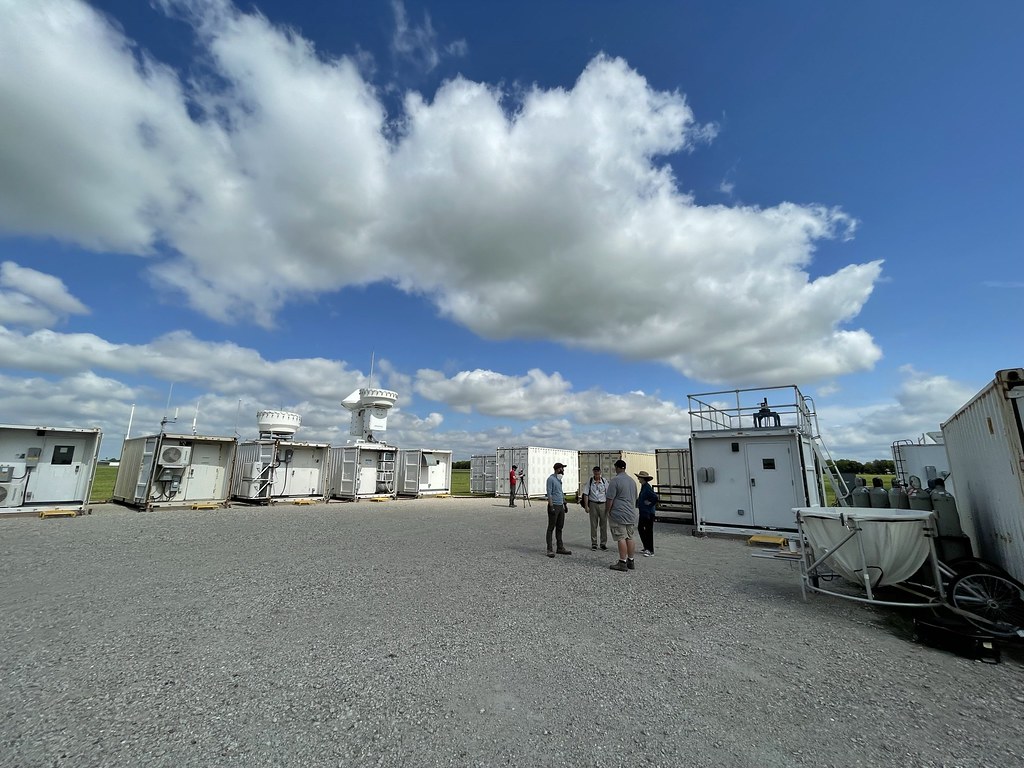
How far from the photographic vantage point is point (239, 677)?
13.4 ft

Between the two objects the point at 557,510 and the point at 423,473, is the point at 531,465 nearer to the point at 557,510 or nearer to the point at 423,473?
the point at 423,473

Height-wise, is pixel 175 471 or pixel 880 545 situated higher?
pixel 175 471

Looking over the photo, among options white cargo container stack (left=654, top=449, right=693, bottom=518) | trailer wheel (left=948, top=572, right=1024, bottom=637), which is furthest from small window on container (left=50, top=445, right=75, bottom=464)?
white cargo container stack (left=654, top=449, right=693, bottom=518)

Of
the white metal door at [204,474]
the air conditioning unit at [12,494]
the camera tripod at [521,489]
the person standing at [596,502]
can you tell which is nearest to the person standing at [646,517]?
the person standing at [596,502]

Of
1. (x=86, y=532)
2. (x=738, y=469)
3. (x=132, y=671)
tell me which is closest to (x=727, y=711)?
(x=132, y=671)

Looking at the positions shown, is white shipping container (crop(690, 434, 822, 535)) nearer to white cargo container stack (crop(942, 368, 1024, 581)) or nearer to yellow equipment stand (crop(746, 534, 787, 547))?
yellow equipment stand (crop(746, 534, 787, 547))

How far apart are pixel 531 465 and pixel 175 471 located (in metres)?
18.6

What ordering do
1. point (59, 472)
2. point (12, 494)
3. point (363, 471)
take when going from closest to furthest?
point (12, 494), point (59, 472), point (363, 471)

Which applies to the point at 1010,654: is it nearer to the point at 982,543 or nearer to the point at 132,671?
the point at 982,543

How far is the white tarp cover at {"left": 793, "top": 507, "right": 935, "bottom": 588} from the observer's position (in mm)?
6067

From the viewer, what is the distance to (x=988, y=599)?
5.54m

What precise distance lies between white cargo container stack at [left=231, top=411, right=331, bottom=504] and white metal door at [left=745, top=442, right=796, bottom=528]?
20.1m

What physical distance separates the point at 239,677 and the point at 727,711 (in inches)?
169

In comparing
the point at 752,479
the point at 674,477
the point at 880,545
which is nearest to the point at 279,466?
the point at 674,477
